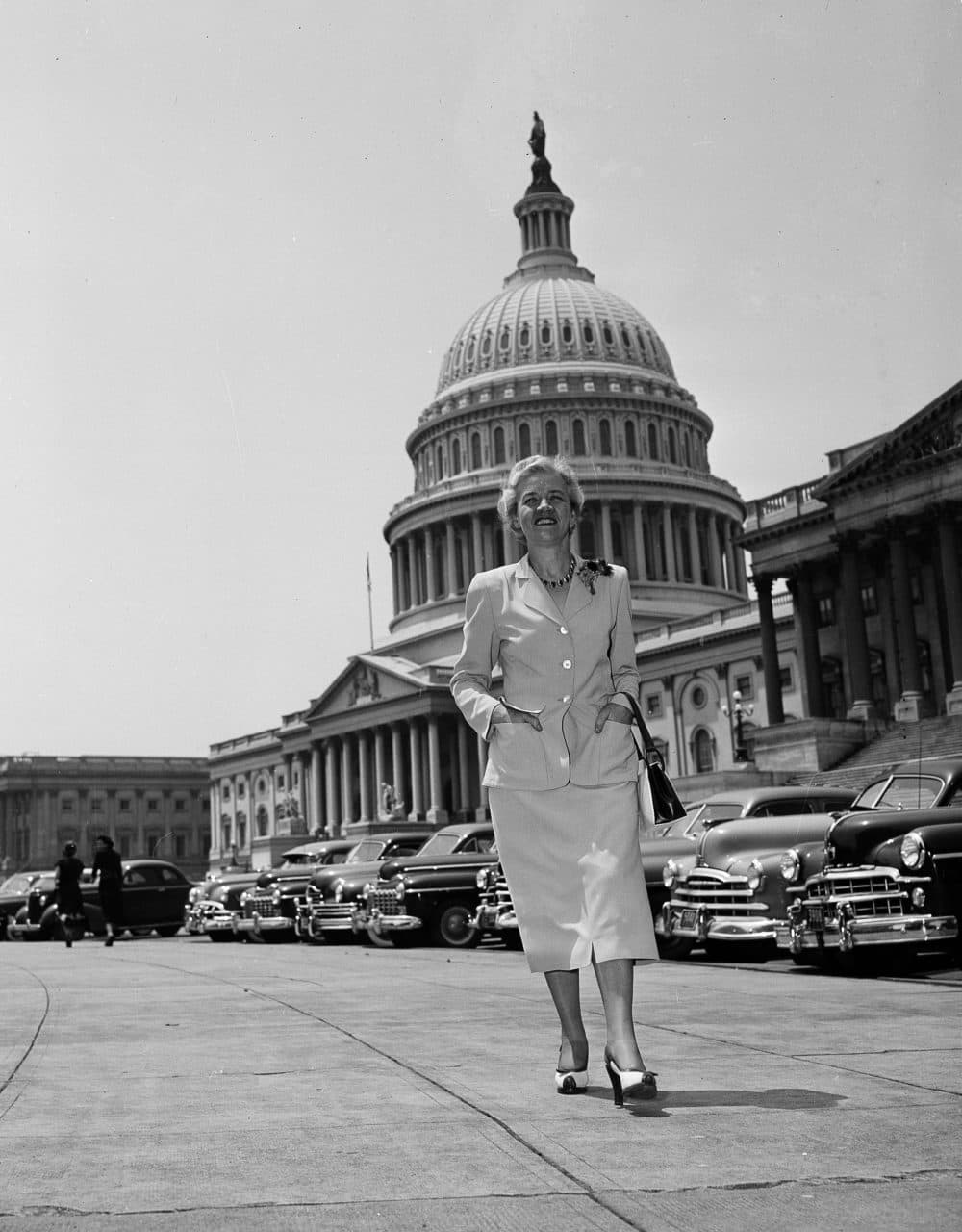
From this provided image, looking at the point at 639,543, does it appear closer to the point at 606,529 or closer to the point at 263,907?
the point at 606,529

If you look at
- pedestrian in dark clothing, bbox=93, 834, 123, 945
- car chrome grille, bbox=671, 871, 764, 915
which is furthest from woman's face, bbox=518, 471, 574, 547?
pedestrian in dark clothing, bbox=93, 834, 123, 945

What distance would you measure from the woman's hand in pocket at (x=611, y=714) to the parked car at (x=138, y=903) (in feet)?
97.4

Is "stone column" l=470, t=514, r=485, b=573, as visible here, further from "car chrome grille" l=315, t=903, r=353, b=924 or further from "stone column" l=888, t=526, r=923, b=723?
"car chrome grille" l=315, t=903, r=353, b=924

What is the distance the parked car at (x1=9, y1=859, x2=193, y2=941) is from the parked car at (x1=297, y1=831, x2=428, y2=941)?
6941mm

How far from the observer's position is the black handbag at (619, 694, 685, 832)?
21.3ft

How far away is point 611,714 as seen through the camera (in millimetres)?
6453

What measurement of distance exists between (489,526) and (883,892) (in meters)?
95.9

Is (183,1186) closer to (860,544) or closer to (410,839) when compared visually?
(410,839)

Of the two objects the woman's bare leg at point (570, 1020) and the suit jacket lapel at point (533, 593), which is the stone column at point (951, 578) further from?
the woman's bare leg at point (570, 1020)

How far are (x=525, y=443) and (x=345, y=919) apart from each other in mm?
90150

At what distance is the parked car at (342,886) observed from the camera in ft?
89.7

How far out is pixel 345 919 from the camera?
2727 cm

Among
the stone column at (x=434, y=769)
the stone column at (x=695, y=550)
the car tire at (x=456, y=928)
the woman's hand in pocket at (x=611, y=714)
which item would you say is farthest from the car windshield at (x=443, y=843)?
the stone column at (x=695, y=550)

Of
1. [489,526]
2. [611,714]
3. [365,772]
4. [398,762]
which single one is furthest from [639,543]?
[611,714]
